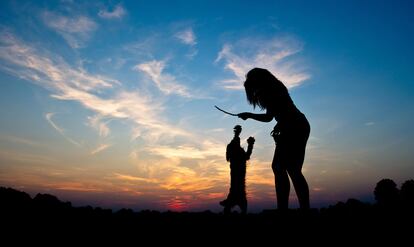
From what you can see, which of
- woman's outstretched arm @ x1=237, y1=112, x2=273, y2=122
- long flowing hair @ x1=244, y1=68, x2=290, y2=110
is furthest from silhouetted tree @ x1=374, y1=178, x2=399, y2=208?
long flowing hair @ x1=244, y1=68, x2=290, y2=110

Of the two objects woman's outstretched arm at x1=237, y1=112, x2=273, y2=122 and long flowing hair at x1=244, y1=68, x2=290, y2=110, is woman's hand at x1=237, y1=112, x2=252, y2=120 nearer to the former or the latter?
woman's outstretched arm at x1=237, y1=112, x2=273, y2=122

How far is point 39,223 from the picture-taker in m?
4.09

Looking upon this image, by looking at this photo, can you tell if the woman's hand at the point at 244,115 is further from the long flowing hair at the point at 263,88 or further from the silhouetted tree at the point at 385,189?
the silhouetted tree at the point at 385,189

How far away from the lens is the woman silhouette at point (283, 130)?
14.3ft

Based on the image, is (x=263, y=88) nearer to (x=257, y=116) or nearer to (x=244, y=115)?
→ (x=257, y=116)

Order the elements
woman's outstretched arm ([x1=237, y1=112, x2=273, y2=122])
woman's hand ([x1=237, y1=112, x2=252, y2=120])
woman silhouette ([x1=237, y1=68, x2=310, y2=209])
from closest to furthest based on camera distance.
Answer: woman silhouette ([x1=237, y1=68, x2=310, y2=209]), woman's outstretched arm ([x1=237, y1=112, x2=273, y2=122]), woman's hand ([x1=237, y1=112, x2=252, y2=120])

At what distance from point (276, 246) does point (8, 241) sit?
8.88 ft

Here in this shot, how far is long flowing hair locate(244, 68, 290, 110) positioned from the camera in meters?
4.69

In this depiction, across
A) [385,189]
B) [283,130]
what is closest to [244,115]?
[283,130]

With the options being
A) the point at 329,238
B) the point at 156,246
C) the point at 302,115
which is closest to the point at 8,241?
the point at 156,246

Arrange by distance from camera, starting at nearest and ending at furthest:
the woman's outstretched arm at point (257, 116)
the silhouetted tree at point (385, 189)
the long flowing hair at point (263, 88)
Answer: the long flowing hair at point (263, 88), the woman's outstretched arm at point (257, 116), the silhouetted tree at point (385, 189)

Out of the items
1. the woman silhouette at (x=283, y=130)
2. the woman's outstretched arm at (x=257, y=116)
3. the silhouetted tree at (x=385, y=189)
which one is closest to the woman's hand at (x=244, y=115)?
the woman's outstretched arm at (x=257, y=116)

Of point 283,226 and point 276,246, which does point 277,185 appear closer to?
point 283,226

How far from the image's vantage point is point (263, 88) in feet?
15.6
